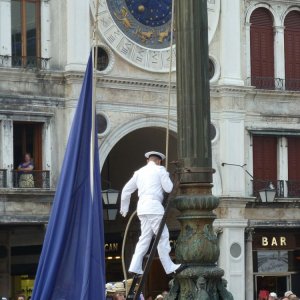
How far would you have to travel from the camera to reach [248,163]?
34.6m

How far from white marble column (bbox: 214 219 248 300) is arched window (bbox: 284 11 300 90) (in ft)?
13.8

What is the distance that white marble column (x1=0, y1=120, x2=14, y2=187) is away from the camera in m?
30.0

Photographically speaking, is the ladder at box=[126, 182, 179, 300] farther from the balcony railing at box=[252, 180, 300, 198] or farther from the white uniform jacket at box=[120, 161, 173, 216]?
the balcony railing at box=[252, 180, 300, 198]

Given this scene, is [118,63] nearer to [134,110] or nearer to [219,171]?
[134,110]

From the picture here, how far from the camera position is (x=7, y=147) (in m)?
30.0

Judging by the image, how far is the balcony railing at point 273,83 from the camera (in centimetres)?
3486

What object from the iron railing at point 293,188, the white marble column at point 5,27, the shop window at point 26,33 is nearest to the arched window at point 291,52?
the iron railing at point 293,188

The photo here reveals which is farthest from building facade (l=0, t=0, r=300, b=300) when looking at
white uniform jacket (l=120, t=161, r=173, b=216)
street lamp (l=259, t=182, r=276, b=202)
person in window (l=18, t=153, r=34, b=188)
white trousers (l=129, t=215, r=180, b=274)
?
white uniform jacket (l=120, t=161, r=173, b=216)

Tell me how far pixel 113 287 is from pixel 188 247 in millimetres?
4478

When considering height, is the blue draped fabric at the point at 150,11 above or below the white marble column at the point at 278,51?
above

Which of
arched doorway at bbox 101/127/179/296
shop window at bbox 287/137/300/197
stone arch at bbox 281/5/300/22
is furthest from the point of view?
stone arch at bbox 281/5/300/22

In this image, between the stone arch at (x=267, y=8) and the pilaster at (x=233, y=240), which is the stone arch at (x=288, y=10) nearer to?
the stone arch at (x=267, y=8)

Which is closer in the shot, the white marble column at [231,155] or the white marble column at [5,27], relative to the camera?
the white marble column at [5,27]

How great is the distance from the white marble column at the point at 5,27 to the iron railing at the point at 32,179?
102 inches
